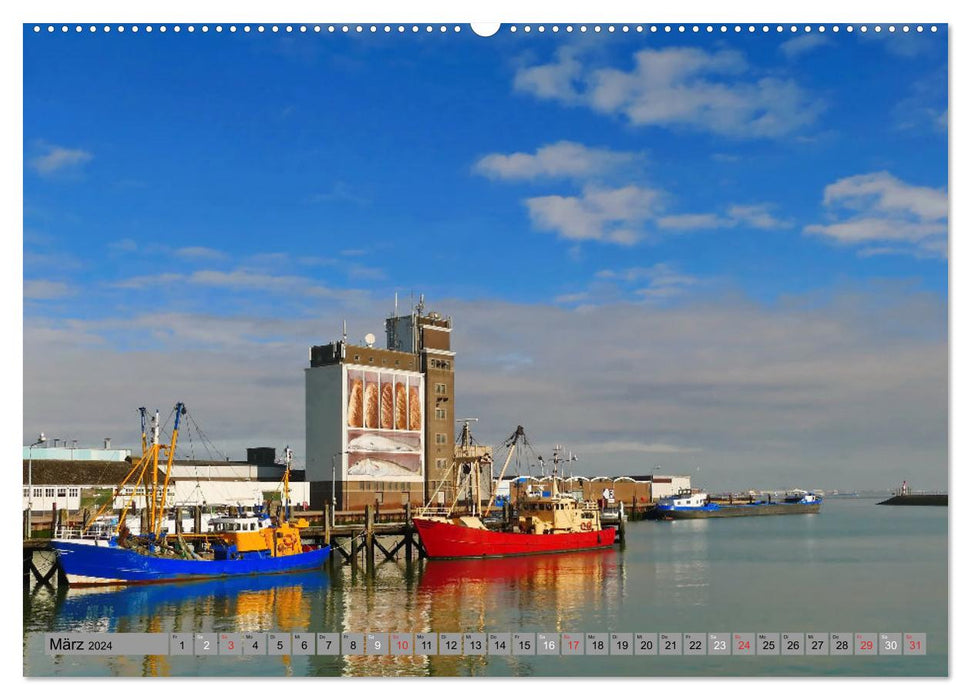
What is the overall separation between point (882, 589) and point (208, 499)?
7871 cm

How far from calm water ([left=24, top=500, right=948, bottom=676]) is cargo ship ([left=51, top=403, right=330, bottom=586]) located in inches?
60.9

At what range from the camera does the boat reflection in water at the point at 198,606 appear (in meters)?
48.0

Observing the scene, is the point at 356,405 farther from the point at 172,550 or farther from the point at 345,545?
the point at 172,550

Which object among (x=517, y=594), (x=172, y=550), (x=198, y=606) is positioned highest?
(x=172, y=550)

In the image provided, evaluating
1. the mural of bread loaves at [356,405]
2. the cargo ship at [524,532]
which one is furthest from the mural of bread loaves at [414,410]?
the cargo ship at [524,532]

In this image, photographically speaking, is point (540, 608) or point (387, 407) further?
point (387, 407)

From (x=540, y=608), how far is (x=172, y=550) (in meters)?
27.1

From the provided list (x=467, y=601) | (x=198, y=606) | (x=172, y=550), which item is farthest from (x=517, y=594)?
(x=172, y=550)

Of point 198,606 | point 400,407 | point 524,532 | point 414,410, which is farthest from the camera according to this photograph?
point 414,410

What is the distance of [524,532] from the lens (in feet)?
308

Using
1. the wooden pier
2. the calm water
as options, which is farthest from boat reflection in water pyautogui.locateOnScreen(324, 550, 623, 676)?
the wooden pier

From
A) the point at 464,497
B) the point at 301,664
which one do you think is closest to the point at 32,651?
the point at 301,664
